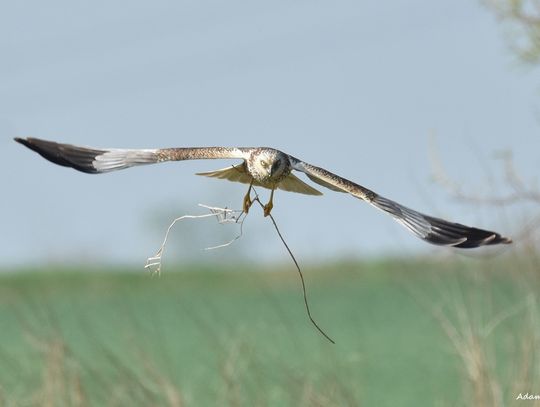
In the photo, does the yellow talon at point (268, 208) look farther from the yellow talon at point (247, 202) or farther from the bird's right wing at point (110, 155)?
the bird's right wing at point (110, 155)

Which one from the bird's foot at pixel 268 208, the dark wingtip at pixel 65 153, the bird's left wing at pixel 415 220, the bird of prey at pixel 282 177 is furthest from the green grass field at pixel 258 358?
the bird's foot at pixel 268 208

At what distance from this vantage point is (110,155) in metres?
4.51

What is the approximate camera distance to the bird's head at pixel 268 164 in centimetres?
390

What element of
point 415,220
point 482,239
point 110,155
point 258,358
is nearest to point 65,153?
point 110,155

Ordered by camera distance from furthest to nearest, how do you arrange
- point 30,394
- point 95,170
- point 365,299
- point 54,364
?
point 365,299 < point 30,394 < point 54,364 < point 95,170

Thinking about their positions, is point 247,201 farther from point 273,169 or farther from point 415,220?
point 415,220

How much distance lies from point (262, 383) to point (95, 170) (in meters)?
1.83

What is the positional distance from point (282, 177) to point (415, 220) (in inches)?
17.7

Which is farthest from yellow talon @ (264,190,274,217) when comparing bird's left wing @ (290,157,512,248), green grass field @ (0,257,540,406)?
green grass field @ (0,257,540,406)

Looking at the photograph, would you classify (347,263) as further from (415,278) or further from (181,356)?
(415,278)

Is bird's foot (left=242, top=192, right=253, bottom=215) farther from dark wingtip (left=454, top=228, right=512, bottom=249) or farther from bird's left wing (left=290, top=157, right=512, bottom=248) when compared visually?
dark wingtip (left=454, top=228, right=512, bottom=249)

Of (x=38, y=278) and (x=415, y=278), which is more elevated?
(x=415, y=278)

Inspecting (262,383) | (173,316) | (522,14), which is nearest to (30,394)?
(262,383)

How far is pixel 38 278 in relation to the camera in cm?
2122
